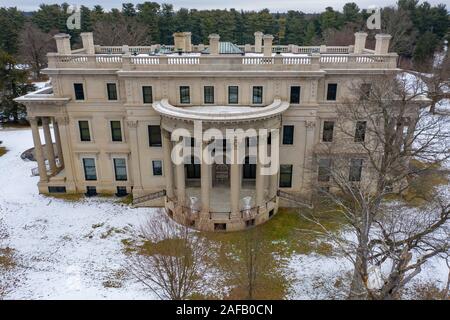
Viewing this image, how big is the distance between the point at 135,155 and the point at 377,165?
2105 centimetres

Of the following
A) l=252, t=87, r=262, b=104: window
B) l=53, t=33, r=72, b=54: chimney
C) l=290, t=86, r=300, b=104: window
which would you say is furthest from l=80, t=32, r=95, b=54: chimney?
l=290, t=86, r=300, b=104: window

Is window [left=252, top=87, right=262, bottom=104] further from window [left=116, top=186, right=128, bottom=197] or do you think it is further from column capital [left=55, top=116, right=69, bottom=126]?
column capital [left=55, top=116, right=69, bottom=126]

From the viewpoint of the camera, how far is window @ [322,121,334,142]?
32750 mm

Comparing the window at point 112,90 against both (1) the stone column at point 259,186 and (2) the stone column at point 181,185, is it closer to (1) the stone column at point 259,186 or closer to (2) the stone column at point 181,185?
(2) the stone column at point 181,185

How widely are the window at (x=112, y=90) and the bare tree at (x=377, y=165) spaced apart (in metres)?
19.3

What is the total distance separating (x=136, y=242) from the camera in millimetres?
29438

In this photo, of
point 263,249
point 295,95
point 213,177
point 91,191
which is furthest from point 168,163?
point 295,95

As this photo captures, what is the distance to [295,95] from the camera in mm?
31219

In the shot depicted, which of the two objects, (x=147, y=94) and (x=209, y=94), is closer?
(x=209, y=94)

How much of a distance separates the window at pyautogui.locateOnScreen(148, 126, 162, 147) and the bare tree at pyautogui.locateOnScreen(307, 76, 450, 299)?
48.1 ft

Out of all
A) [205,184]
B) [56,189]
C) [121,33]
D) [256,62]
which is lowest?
[56,189]

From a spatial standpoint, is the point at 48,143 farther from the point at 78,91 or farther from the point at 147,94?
the point at 147,94

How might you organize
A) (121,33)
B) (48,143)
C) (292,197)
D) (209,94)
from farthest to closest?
(121,33), (48,143), (292,197), (209,94)

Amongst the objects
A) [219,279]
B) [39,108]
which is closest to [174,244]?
[219,279]
